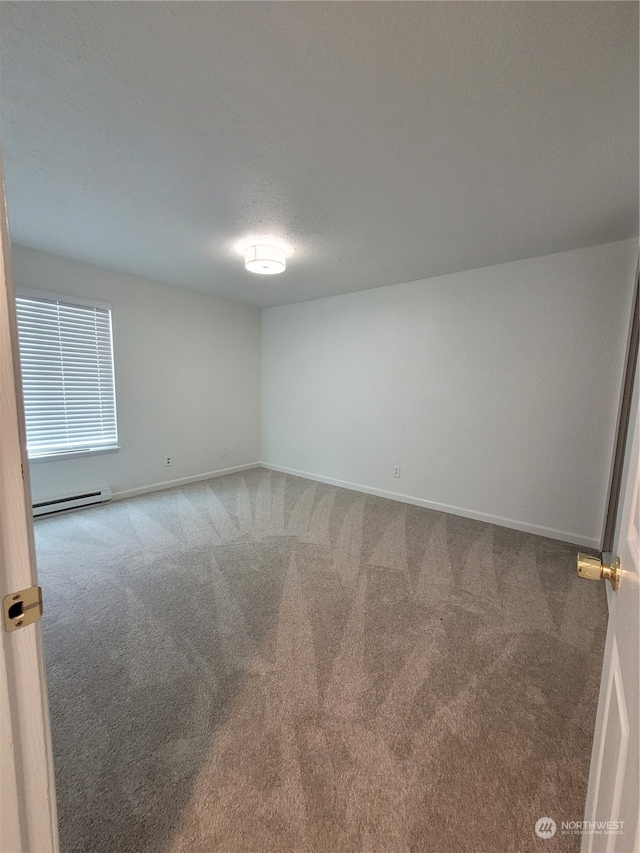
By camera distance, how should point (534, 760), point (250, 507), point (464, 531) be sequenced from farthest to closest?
point (250, 507)
point (464, 531)
point (534, 760)

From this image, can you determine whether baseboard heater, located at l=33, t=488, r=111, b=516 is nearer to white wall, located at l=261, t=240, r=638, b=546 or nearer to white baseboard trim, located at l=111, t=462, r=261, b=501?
white baseboard trim, located at l=111, t=462, r=261, b=501

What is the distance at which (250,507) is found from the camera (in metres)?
3.62

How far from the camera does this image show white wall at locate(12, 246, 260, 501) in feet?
10.8

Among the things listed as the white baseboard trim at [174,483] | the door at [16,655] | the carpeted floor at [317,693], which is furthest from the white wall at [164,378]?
the door at [16,655]

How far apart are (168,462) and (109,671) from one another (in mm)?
2826

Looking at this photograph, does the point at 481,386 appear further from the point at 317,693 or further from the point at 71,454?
the point at 71,454

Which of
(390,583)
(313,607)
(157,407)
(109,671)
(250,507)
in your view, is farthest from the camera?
(157,407)

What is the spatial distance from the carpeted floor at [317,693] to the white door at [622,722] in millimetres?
487

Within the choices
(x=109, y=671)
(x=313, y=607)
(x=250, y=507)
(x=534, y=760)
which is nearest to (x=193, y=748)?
(x=109, y=671)

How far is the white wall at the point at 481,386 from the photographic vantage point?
107 inches

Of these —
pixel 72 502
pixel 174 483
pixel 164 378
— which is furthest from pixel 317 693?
pixel 164 378

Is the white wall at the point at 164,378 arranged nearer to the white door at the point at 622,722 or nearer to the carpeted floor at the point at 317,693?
the carpeted floor at the point at 317,693

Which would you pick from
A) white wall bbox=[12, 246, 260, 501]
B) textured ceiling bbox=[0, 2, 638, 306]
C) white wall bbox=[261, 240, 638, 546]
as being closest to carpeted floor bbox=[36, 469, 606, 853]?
white wall bbox=[261, 240, 638, 546]

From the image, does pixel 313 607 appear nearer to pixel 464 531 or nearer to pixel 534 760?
pixel 534 760
